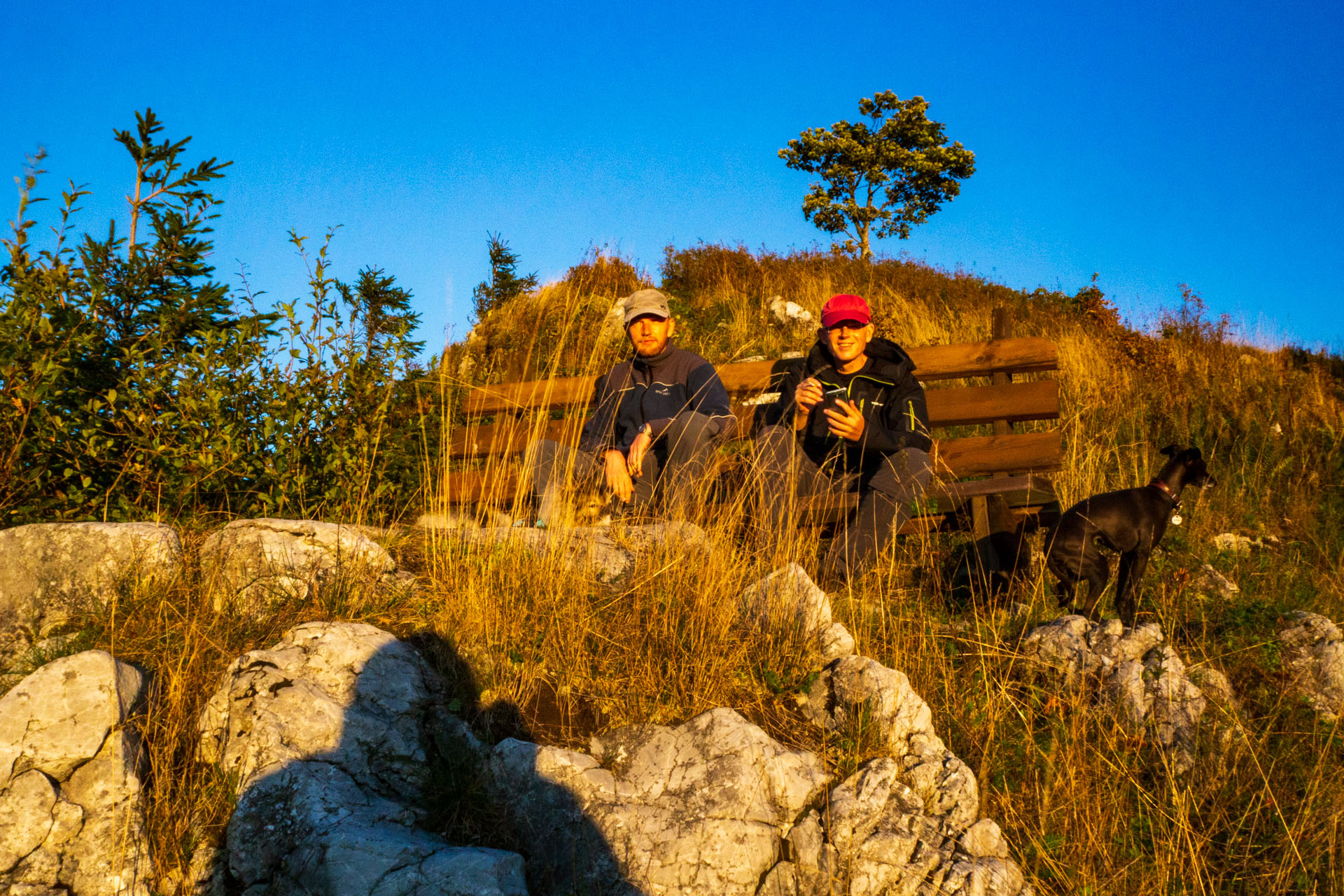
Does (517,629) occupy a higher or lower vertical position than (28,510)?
lower

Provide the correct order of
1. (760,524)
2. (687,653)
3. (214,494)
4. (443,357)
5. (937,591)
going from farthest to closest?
(443,357)
(937,591)
(214,494)
(760,524)
(687,653)

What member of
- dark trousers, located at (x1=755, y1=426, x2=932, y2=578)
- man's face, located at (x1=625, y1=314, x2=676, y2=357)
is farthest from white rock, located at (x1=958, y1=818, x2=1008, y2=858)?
man's face, located at (x1=625, y1=314, x2=676, y2=357)

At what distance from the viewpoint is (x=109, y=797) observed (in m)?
2.39

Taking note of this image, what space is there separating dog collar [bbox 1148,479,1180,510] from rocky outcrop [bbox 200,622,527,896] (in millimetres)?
3455

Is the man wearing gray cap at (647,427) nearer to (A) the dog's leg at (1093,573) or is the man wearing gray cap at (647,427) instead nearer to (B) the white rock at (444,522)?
(B) the white rock at (444,522)

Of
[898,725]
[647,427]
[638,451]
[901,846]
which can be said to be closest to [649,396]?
[647,427]

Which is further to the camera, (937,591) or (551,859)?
(937,591)

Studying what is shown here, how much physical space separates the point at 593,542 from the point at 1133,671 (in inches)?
86.6

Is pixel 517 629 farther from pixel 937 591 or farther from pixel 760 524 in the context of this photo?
pixel 937 591

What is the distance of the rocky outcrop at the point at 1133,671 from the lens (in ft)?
9.93

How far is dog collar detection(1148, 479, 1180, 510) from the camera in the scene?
405 centimetres

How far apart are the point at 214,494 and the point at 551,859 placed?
2818 mm

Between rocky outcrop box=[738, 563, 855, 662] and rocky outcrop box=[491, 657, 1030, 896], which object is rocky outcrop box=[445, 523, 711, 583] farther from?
rocky outcrop box=[491, 657, 1030, 896]

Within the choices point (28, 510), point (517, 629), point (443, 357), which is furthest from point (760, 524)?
point (28, 510)
